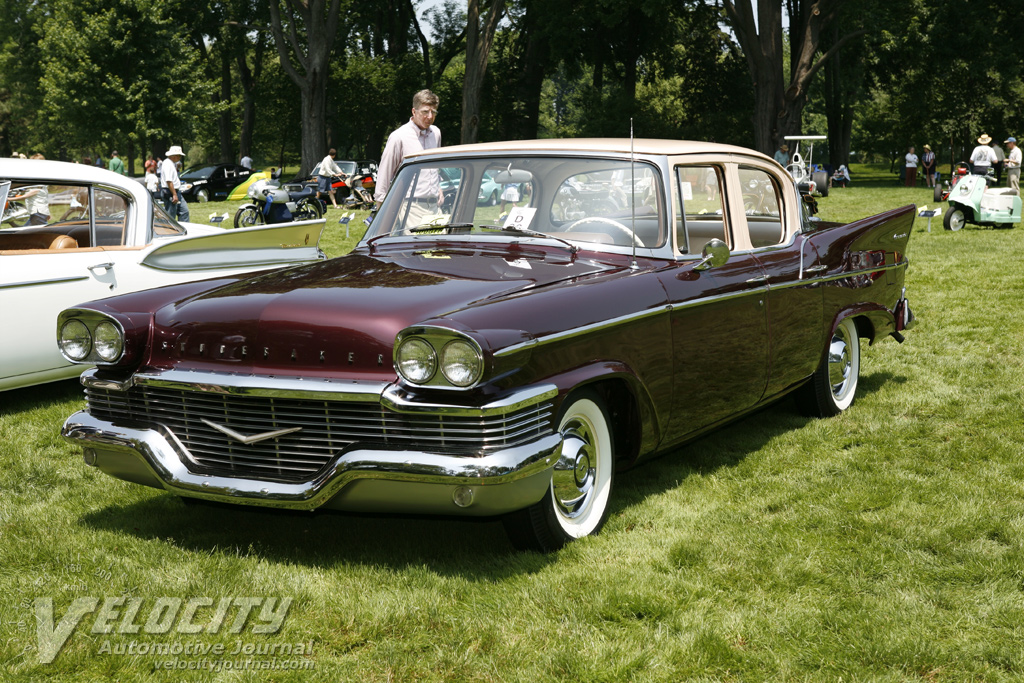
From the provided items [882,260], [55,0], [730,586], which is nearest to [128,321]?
[730,586]

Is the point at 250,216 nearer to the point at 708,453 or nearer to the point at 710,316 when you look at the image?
the point at 708,453

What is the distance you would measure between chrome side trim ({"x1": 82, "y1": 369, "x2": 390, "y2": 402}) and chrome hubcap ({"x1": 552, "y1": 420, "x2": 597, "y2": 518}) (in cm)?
83

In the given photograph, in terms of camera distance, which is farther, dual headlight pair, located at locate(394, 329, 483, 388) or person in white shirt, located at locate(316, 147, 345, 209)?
person in white shirt, located at locate(316, 147, 345, 209)

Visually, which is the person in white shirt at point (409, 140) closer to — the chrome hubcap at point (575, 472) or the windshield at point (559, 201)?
the windshield at point (559, 201)

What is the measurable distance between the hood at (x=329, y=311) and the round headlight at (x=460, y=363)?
0.62 feet

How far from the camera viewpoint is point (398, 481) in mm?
3559

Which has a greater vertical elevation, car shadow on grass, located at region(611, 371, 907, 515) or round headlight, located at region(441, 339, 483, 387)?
round headlight, located at region(441, 339, 483, 387)

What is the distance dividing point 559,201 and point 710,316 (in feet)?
2.97

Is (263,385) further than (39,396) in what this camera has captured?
No

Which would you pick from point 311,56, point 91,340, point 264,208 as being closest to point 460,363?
point 91,340

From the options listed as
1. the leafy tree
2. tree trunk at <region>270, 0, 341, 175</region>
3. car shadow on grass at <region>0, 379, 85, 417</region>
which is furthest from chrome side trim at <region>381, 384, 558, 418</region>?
the leafy tree

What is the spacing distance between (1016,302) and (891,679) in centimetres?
841

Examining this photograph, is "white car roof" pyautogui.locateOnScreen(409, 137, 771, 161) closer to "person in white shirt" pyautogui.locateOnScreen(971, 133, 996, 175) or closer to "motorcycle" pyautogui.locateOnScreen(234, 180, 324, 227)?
"motorcycle" pyautogui.locateOnScreen(234, 180, 324, 227)

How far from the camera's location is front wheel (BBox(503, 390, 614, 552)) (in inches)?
156
